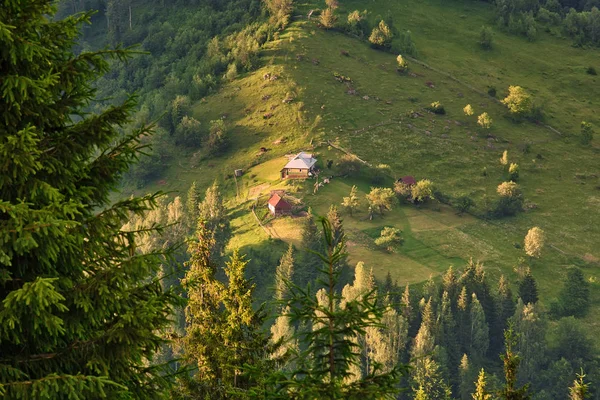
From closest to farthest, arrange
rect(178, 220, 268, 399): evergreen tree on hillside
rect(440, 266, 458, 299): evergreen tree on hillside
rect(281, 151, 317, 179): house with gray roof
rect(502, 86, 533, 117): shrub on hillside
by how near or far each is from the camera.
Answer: rect(178, 220, 268, 399): evergreen tree on hillside
rect(440, 266, 458, 299): evergreen tree on hillside
rect(281, 151, 317, 179): house with gray roof
rect(502, 86, 533, 117): shrub on hillside

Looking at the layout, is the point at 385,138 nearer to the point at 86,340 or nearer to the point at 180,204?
the point at 180,204

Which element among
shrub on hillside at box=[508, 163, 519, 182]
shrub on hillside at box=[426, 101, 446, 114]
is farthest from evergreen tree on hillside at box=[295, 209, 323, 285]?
shrub on hillside at box=[426, 101, 446, 114]

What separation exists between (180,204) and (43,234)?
154 metres

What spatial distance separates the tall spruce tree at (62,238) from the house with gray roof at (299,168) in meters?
145

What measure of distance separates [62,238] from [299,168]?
148m

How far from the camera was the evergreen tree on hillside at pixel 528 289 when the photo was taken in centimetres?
13775

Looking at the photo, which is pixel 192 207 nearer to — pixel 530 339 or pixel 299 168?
pixel 299 168

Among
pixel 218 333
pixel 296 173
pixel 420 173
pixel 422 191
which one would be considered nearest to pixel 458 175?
pixel 420 173

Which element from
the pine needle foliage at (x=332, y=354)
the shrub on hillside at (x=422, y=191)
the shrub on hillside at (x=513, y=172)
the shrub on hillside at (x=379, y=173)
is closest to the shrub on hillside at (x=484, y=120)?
the shrub on hillside at (x=513, y=172)

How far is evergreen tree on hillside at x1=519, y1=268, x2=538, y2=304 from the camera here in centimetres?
13775

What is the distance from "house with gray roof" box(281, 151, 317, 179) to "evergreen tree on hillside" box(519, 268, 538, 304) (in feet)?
161

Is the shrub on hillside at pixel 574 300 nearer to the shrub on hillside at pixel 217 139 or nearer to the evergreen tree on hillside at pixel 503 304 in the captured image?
the evergreen tree on hillside at pixel 503 304

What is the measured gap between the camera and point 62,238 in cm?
1433

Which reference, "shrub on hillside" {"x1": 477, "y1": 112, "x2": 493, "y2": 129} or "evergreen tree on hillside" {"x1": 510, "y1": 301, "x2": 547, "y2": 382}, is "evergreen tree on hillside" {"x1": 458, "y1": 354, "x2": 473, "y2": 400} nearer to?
"evergreen tree on hillside" {"x1": 510, "y1": 301, "x2": 547, "y2": 382}
